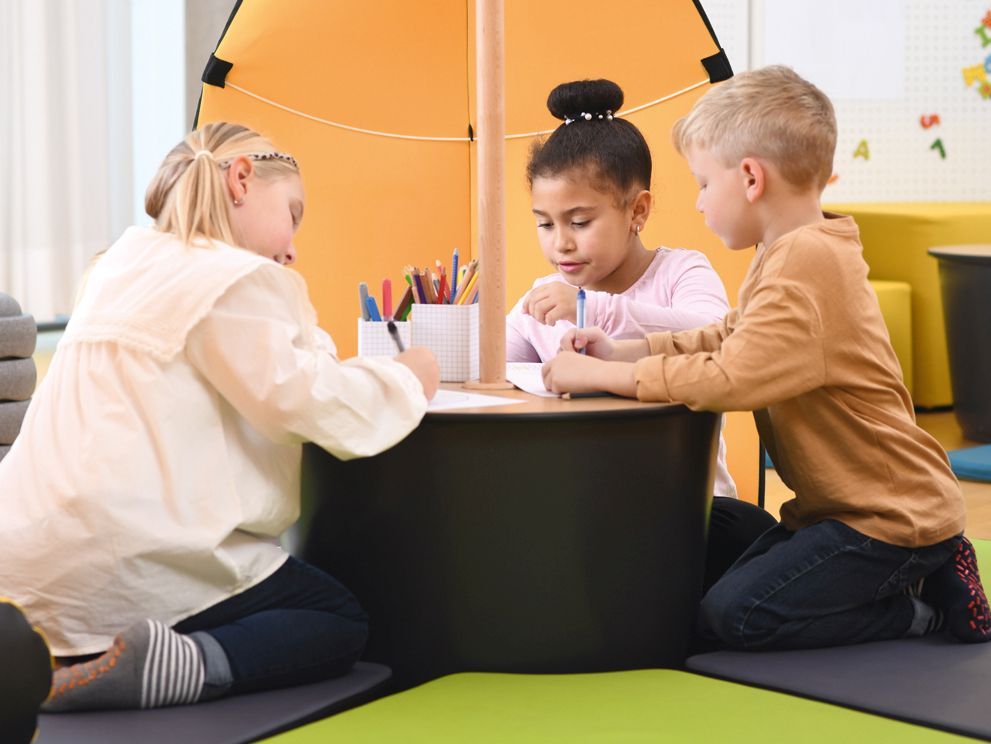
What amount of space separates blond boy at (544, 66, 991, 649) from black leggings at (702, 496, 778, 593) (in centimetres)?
16

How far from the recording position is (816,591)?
4.18ft

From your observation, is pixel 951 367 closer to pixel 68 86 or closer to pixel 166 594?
pixel 166 594

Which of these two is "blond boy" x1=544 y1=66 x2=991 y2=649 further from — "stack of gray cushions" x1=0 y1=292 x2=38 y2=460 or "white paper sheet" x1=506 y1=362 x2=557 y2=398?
A: "stack of gray cushions" x1=0 y1=292 x2=38 y2=460

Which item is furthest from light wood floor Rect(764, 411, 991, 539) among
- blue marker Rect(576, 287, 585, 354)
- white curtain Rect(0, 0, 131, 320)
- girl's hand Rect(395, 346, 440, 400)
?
white curtain Rect(0, 0, 131, 320)

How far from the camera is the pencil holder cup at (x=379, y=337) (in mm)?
1405

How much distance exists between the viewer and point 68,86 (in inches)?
159

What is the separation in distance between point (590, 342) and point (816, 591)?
346mm

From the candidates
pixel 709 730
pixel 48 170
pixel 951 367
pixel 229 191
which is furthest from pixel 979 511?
pixel 48 170

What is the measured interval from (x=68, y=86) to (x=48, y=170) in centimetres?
27

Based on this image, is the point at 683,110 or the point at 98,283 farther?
the point at 683,110

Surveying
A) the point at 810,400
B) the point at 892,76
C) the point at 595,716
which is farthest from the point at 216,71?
the point at 892,76

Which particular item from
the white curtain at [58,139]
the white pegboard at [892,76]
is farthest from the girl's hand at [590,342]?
the white curtain at [58,139]

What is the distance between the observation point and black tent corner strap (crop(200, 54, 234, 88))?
2.13 meters

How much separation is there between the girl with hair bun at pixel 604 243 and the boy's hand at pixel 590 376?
0.34 m
